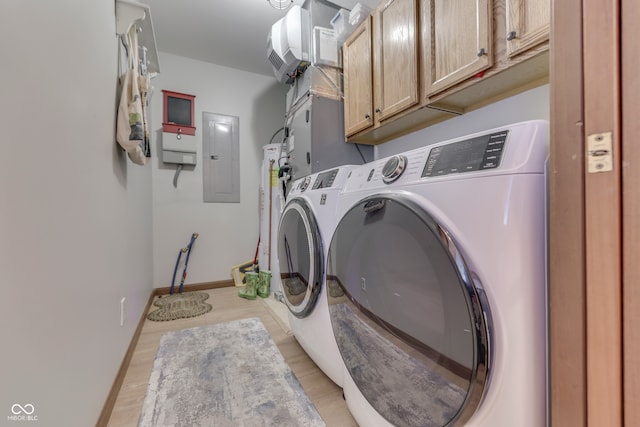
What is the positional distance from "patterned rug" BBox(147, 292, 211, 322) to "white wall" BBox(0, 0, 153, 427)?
3.01ft

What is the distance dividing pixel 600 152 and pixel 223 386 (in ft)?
5.14

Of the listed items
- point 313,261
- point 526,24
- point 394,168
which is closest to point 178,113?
point 313,261

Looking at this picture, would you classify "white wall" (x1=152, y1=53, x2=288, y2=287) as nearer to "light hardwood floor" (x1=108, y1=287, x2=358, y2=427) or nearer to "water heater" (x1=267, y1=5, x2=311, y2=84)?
"light hardwood floor" (x1=108, y1=287, x2=358, y2=427)

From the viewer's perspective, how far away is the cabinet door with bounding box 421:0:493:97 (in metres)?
1.07

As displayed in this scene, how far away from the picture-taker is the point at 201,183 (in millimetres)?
2945

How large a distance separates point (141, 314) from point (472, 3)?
2792mm

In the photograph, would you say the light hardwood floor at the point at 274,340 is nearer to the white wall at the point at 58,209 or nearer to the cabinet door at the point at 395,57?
the white wall at the point at 58,209

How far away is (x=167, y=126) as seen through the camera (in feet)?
8.80

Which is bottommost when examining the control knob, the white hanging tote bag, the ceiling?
the control knob

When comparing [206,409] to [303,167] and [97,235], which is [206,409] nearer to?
[97,235]

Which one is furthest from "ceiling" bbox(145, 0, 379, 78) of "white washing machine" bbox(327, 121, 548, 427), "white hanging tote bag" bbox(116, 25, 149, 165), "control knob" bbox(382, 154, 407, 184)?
"white washing machine" bbox(327, 121, 548, 427)

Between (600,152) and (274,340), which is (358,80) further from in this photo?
(274,340)

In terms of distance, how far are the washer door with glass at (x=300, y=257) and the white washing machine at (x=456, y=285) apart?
359mm

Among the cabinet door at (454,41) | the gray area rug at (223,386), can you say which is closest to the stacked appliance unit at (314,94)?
the cabinet door at (454,41)
